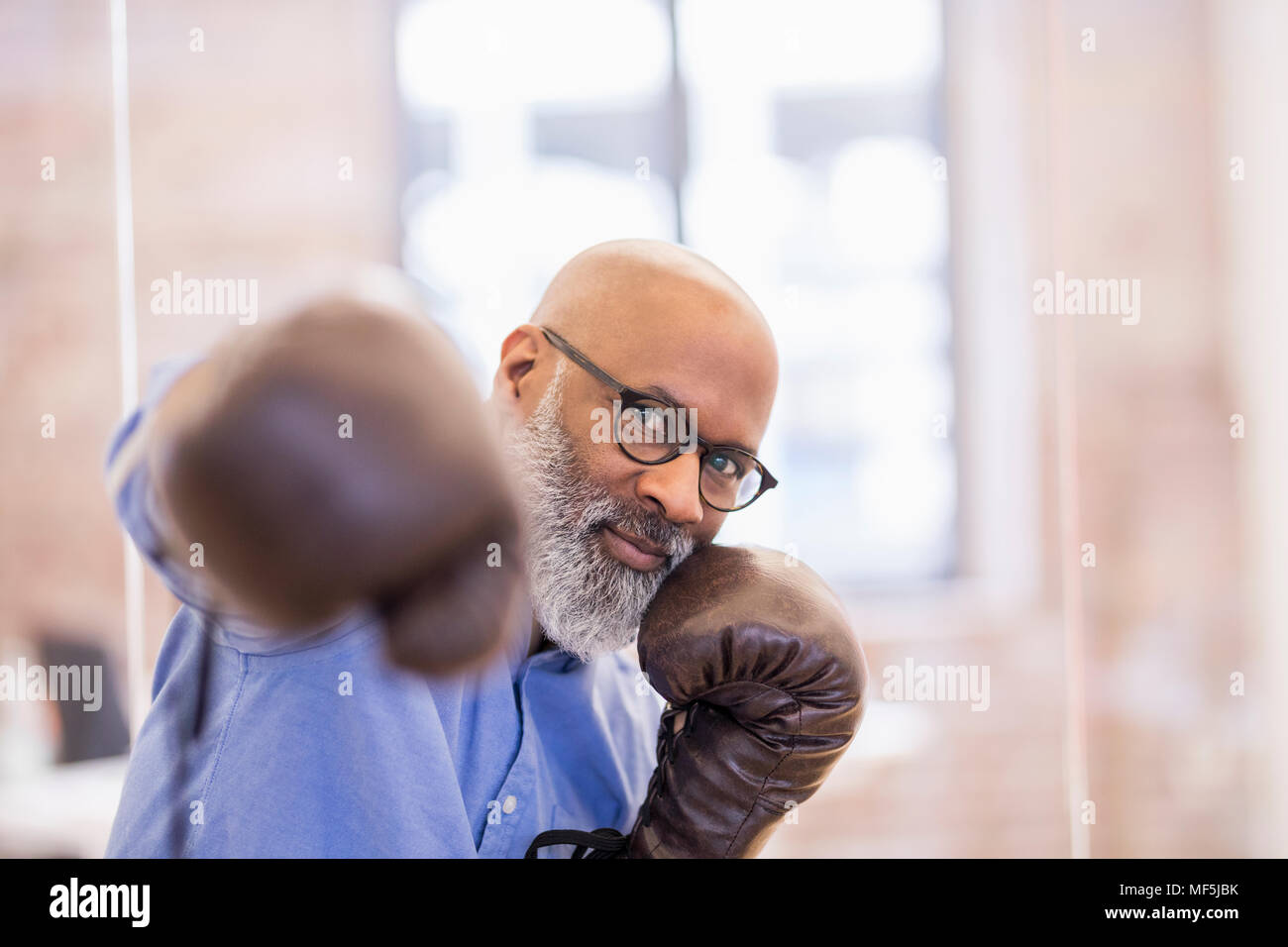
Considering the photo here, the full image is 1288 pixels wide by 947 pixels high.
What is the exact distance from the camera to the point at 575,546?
107 cm

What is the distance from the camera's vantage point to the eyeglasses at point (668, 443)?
102 centimetres

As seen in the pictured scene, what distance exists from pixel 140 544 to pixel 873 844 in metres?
2.84

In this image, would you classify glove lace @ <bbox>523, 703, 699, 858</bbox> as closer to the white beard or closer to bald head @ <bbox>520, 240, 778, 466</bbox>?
the white beard

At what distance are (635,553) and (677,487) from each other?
0.33 ft

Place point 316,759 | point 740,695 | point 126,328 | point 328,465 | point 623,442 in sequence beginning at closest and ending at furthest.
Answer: point 328,465
point 316,759
point 740,695
point 623,442
point 126,328

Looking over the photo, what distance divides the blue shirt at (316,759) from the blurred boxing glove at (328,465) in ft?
0.57

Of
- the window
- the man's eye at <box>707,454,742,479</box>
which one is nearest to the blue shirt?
the man's eye at <box>707,454,742,479</box>

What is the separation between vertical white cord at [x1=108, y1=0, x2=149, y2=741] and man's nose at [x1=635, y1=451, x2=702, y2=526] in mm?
1233

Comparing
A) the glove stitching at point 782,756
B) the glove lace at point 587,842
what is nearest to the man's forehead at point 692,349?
the glove stitching at point 782,756

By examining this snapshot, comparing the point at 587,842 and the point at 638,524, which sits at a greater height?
the point at 638,524

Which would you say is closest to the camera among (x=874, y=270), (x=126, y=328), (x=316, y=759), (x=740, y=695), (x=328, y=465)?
(x=328, y=465)

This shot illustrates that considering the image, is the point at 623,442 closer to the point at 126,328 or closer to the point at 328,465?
the point at 328,465

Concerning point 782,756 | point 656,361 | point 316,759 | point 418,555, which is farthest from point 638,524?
point 418,555

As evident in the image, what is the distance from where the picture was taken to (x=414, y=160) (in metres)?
2.94
